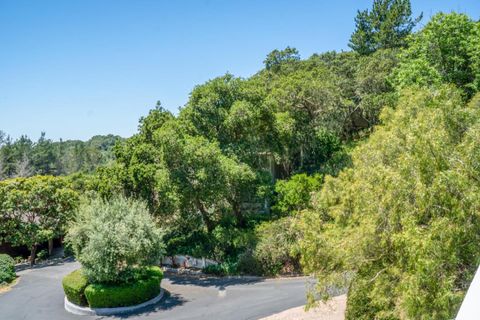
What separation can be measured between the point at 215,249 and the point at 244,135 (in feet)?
24.5

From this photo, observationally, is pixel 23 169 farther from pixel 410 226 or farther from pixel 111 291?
pixel 410 226

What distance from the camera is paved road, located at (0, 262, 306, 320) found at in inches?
673

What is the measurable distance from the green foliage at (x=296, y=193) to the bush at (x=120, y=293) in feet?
31.0

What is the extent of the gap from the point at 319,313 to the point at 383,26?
117 ft

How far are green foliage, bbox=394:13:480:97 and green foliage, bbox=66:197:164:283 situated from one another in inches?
680

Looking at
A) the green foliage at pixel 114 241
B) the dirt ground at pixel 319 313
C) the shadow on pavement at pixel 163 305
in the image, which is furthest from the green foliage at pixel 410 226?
the green foliage at pixel 114 241

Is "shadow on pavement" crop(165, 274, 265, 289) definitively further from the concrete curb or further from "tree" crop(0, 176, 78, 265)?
"tree" crop(0, 176, 78, 265)

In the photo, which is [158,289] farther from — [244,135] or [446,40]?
[446,40]

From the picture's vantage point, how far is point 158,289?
19.8 m

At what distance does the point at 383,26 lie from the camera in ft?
138

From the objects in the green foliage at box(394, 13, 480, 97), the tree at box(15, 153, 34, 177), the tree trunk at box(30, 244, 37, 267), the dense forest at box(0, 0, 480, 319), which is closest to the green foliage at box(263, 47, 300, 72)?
the dense forest at box(0, 0, 480, 319)

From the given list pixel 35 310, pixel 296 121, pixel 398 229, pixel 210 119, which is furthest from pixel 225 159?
pixel 398 229

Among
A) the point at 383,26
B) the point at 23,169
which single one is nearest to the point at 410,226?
the point at 383,26

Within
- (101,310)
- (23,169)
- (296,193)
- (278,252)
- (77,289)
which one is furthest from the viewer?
(23,169)
